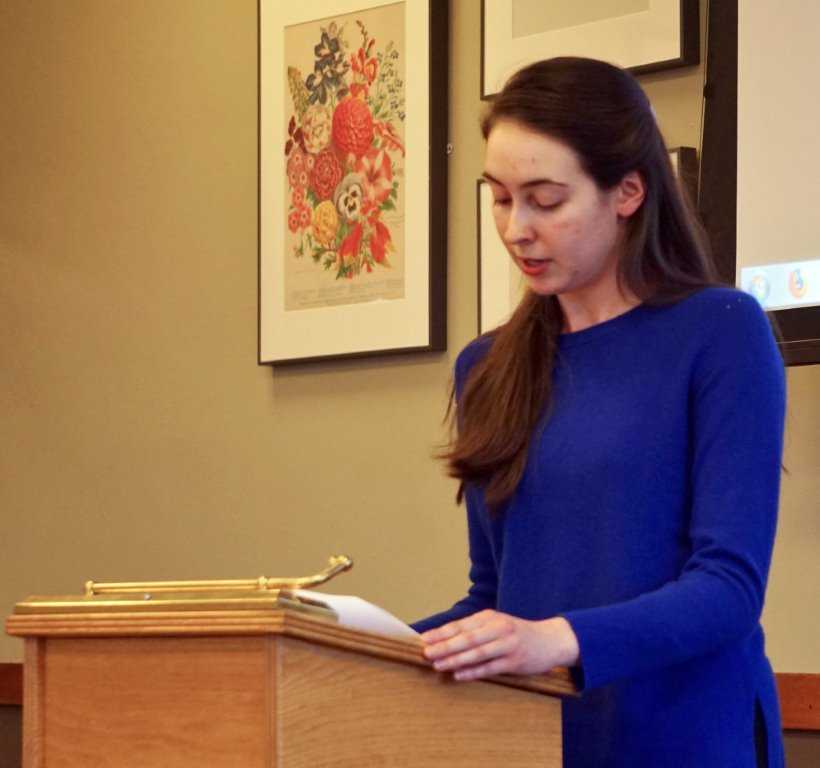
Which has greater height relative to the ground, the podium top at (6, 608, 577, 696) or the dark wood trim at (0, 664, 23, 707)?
the podium top at (6, 608, 577, 696)

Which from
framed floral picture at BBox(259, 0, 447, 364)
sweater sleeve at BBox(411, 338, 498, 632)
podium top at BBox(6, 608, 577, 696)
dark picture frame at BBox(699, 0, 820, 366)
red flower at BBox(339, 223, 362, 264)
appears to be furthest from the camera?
red flower at BBox(339, 223, 362, 264)

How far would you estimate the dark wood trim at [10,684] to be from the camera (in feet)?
12.3

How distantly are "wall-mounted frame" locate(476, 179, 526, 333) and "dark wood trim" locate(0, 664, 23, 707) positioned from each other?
61.9 inches

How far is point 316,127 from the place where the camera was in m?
3.37

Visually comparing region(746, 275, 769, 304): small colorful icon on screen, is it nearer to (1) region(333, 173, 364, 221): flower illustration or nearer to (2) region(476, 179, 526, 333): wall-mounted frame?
(2) region(476, 179, 526, 333): wall-mounted frame

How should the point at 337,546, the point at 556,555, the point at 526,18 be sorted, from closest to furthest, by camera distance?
the point at 556,555, the point at 526,18, the point at 337,546

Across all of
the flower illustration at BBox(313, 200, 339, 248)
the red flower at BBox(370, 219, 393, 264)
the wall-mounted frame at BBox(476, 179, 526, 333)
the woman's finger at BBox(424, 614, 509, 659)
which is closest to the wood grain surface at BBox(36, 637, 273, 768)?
the woman's finger at BBox(424, 614, 509, 659)

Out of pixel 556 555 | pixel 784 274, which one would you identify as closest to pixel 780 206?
pixel 784 274

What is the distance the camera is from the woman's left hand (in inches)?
49.4

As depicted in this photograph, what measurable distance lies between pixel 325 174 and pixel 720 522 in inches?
81.5

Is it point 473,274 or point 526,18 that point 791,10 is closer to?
point 526,18

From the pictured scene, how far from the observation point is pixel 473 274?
310cm

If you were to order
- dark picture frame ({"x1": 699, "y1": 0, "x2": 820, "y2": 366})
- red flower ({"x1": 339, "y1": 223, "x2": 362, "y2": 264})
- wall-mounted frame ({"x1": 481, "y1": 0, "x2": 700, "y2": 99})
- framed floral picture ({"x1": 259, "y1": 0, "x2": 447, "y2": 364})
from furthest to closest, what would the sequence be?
red flower ({"x1": 339, "y1": 223, "x2": 362, "y2": 264}) → framed floral picture ({"x1": 259, "y1": 0, "x2": 447, "y2": 364}) → wall-mounted frame ({"x1": 481, "y1": 0, "x2": 700, "y2": 99}) → dark picture frame ({"x1": 699, "y1": 0, "x2": 820, "y2": 366})

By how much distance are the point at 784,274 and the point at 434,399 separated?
89 centimetres
